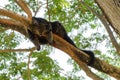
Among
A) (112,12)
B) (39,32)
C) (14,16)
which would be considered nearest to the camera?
(112,12)

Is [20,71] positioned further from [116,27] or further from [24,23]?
[116,27]

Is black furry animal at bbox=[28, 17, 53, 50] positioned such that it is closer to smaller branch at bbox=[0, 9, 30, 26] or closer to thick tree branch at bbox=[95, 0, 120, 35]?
smaller branch at bbox=[0, 9, 30, 26]

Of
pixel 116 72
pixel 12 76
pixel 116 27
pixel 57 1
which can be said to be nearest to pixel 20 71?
pixel 12 76

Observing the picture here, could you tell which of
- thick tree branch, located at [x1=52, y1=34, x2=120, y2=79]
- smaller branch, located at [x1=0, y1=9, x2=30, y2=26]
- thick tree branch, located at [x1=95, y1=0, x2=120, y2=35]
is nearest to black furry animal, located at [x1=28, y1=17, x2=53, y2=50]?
thick tree branch, located at [x1=52, y1=34, x2=120, y2=79]

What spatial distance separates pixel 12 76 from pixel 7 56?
0.38 m

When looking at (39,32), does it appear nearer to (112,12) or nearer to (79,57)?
(79,57)

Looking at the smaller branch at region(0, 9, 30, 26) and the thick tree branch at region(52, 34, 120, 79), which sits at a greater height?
the smaller branch at region(0, 9, 30, 26)

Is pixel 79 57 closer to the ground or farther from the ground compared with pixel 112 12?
closer to the ground

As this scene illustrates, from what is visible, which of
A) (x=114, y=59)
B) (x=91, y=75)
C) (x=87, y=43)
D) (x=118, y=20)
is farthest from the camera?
(x=114, y=59)

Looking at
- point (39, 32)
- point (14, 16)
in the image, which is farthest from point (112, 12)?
point (39, 32)

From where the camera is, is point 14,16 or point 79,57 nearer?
point 14,16

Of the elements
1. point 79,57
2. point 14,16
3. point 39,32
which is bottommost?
point 79,57

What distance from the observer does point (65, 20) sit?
5285mm

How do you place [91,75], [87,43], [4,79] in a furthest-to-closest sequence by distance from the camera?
[87,43] → [4,79] → [91,75]
